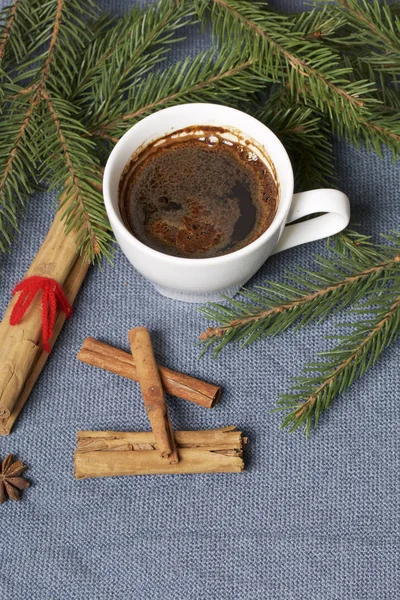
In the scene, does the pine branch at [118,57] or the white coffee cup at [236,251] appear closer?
the white coffee cup at [236,251]

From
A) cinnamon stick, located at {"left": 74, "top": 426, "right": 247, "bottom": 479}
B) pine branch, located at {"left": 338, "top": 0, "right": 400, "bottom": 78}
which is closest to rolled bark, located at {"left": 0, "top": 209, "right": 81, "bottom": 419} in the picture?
cinnamon stick, located at {"left": 74, "top": 426, "right": 247, "bottom": 479}

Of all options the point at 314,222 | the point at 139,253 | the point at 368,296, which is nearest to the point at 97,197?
the point at 139,253

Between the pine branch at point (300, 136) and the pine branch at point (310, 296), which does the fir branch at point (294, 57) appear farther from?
the pine branch at point (310, 296)

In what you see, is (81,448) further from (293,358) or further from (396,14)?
(396,14)

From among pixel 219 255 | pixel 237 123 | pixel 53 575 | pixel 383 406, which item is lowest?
pixel 53 575

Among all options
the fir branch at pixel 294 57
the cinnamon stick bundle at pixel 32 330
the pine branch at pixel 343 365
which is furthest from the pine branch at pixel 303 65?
the cinnamon stick bundle at pixel 32 330
